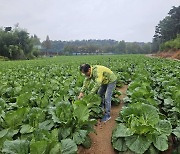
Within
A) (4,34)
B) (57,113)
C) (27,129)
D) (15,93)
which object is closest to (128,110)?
(57,113)

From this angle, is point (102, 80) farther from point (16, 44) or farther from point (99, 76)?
point (16, 44)

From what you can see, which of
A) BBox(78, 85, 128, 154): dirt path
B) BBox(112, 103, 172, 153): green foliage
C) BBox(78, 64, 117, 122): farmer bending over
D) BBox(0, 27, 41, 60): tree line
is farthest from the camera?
BBox(0, 27, 41, 60): tree line

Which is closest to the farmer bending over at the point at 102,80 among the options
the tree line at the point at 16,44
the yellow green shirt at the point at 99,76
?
the yellow green shirt at the point at 99,76

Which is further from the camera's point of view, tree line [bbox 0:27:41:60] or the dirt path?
tree line [bbox 0:27:41:60]

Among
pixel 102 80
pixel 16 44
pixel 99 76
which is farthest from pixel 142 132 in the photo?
pixel 16 44

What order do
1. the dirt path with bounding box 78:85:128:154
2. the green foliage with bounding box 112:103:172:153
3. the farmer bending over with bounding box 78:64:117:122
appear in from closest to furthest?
the green foliage with bounding box 112:103:172:153 < the dirt path with bounding box 78:85:128:154 < the farmer bending over with bounding box 78:64:117:122

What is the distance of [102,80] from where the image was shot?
18.1 feet

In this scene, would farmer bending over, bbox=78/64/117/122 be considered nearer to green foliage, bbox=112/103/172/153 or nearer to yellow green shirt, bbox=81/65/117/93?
yellow green shirt, bbox=81/65/117/93

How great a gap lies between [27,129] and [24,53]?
51.3 metres

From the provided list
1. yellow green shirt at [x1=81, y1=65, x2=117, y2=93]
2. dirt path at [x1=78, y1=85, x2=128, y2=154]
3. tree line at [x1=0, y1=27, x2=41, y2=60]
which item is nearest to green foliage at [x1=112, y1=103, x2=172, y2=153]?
dirt path at [x1=78, y1=85, x2=128, y2=154]

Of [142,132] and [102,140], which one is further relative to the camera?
[102,140]

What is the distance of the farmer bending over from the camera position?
508 cm

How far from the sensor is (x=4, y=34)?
171 ft

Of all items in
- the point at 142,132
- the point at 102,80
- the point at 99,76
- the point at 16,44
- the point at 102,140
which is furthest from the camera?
the point at 16,44
